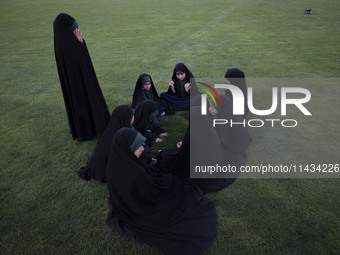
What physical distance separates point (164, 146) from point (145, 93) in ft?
5.64

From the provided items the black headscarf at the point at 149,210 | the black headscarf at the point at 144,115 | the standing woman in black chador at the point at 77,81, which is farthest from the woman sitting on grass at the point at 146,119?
the black headscarf at the point at 149,210

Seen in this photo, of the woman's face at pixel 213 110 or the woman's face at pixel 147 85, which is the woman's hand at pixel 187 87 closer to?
the woman's face at pixel 147 85

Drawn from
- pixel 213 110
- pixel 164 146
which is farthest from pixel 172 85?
pixel 213 110

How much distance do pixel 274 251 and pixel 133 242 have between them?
70.0 inches

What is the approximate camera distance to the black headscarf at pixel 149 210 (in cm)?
310

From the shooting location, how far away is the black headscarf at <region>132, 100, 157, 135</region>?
17.1ft

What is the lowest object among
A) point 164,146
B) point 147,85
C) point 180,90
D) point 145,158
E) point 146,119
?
point 164,146

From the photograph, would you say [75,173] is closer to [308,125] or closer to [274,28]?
[308,125]

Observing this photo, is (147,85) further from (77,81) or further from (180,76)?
(77,81)

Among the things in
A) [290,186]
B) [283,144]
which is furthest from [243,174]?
Answer: [283,144]

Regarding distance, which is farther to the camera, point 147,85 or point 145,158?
point 147,85

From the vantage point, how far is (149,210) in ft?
10.6

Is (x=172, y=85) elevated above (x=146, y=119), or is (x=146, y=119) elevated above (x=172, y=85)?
(x=172, y=85)

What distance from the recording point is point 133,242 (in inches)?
126
